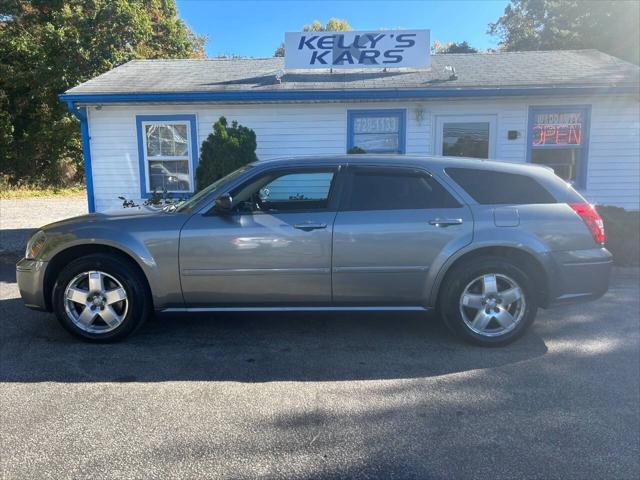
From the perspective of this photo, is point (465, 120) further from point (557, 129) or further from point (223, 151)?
point (223, 151)

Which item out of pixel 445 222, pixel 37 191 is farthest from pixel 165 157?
pixel 37 191

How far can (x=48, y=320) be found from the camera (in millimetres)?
→ 5355

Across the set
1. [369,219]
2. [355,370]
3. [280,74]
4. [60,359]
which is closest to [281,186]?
[369,219]

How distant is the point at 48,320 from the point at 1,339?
22.9 inches

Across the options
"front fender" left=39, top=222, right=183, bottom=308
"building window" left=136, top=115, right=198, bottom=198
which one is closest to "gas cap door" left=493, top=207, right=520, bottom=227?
"front fender" left=39, top=222, right=183, bottom=308

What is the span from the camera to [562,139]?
10234 millimetres

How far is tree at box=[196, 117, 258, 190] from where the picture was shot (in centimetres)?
944

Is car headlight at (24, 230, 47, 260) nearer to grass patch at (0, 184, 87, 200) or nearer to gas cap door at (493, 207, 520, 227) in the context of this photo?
gas cap door at (493, 207, 520, 227)

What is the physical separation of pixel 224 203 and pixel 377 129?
6.41m

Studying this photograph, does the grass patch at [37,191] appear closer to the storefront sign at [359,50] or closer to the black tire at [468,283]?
the storefront sign at [359,50]

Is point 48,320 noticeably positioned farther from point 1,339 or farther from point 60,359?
point 60,359

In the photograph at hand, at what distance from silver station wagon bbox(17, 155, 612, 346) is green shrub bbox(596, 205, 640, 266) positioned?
3.69 m

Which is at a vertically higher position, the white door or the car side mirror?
the white door

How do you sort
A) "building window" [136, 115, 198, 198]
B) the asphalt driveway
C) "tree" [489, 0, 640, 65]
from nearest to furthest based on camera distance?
the asphalt driveway → "building window" [136, 115, 198, 198] → "tree" [489, 0, 640, 65]
